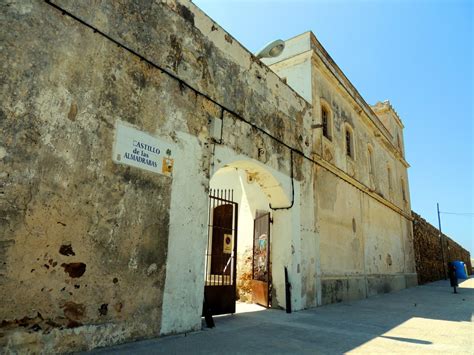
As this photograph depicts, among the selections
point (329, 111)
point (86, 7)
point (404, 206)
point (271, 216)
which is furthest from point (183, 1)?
point (404, 206)

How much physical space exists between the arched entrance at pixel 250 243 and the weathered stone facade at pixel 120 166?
2.9 inches

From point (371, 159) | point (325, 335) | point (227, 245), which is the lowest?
point (325, 335)

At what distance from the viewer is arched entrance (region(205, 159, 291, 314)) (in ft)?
22.8

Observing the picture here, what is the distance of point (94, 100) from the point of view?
14.3ft

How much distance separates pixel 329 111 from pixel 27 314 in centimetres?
972

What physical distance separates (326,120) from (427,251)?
17.0 meters

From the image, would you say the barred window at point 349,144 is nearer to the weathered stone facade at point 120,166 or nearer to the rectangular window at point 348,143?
the rectangular window at point 348,143

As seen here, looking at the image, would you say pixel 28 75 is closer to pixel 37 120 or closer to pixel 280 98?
pixel 37 120

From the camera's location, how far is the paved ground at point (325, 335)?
4320 mm

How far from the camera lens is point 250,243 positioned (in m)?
9.48

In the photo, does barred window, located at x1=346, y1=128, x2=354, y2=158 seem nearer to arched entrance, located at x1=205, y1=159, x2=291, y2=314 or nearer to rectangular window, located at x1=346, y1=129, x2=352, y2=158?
rectangular window, located at x1=346, y1=129, x2=352, y2=158

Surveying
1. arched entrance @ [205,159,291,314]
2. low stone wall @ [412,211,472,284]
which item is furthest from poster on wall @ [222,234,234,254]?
low stone wall @ [412,211,472,284]

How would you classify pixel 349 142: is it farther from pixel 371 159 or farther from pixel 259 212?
pixel 259 212

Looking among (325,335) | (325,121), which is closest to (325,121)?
(325,121)
